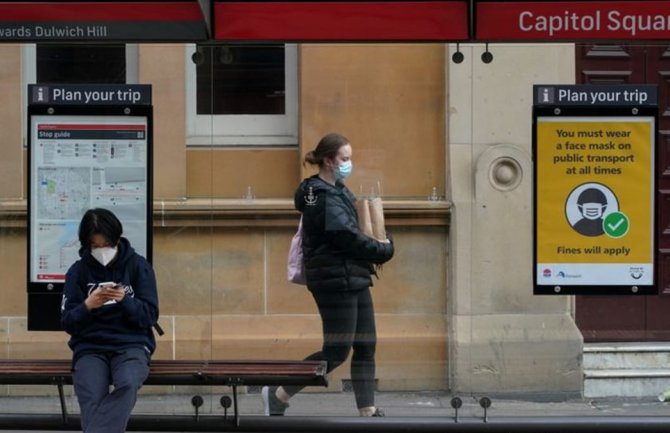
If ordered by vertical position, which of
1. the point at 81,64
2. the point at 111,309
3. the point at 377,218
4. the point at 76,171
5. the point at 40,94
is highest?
the point at 81,64

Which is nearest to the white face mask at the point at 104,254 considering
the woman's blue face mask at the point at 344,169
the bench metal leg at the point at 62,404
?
the bench metal leg at the point at 62,404

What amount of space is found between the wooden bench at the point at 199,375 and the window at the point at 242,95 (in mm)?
1303

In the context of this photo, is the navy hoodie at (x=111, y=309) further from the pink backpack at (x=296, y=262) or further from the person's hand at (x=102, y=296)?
the pink backpack at (x=296, y=262)

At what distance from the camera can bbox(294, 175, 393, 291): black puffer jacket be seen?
6910mm

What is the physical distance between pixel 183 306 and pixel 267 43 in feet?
5.20

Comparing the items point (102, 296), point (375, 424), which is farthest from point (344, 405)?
point (102, 296)

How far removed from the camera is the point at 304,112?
708 cm

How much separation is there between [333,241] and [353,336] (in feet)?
1.88

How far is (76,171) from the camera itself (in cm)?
694

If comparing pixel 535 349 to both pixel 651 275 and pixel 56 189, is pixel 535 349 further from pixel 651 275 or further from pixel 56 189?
pixel 56 189

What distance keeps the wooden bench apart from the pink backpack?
1.77ft

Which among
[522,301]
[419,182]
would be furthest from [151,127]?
[522,301]

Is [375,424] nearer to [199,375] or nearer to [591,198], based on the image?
[199,375]

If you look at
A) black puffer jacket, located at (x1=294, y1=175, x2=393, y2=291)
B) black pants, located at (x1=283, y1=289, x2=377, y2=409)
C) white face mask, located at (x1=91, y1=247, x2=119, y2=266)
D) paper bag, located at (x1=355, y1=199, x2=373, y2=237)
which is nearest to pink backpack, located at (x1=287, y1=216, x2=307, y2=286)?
black puffer jacket, located at (x1=294, y1=175, x2=393, y2=291)
